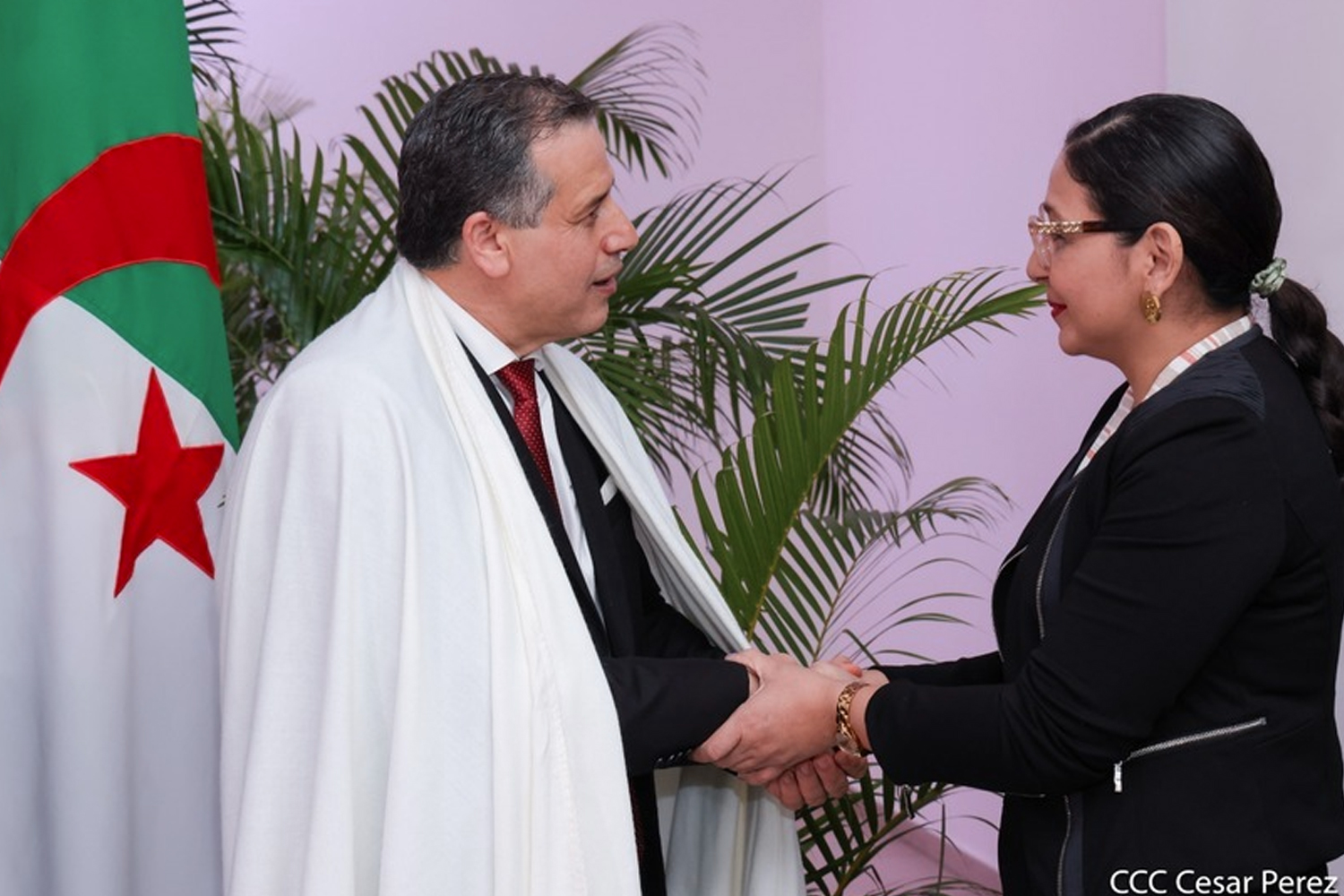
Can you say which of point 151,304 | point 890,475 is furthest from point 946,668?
point 890,475

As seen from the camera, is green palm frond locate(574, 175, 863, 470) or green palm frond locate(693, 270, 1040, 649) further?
green palm frond locate(574, 175, 863, 470)

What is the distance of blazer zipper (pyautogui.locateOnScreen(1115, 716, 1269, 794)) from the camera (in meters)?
1.68

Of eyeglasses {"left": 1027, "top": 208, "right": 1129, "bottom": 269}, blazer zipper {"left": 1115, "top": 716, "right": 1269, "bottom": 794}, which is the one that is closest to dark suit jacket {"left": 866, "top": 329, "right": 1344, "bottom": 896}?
blazer zipper {"left": 1115, "top": 716, "right": 1269, "bottom": 794}

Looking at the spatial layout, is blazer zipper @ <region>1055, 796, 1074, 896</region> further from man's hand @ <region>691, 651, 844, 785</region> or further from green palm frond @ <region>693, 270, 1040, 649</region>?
green palm frond @ <region>693, 270, 1040, 649</region>

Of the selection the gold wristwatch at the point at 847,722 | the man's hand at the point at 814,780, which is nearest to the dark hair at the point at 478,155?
the gold wristwatch at the point at 847,722

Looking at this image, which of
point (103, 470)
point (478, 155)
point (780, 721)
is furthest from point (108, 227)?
point (780, 721)

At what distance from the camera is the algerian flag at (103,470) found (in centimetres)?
208

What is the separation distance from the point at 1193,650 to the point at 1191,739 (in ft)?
0.37

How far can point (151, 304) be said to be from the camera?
2.18 meters

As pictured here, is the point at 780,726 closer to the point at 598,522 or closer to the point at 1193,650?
the point at 598,522

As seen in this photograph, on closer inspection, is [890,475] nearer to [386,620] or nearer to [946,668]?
[946,668]

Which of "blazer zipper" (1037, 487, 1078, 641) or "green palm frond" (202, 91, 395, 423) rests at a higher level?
"green palm frond" (202, 91, 395, 423)

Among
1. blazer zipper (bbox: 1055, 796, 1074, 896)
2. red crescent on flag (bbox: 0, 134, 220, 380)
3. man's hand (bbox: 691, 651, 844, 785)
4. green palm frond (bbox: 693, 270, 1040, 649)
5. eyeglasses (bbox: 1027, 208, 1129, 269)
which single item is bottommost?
blazer zipper (bbox: 1055, 796, 1074, 896)

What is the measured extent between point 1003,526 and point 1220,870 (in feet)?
10.2
